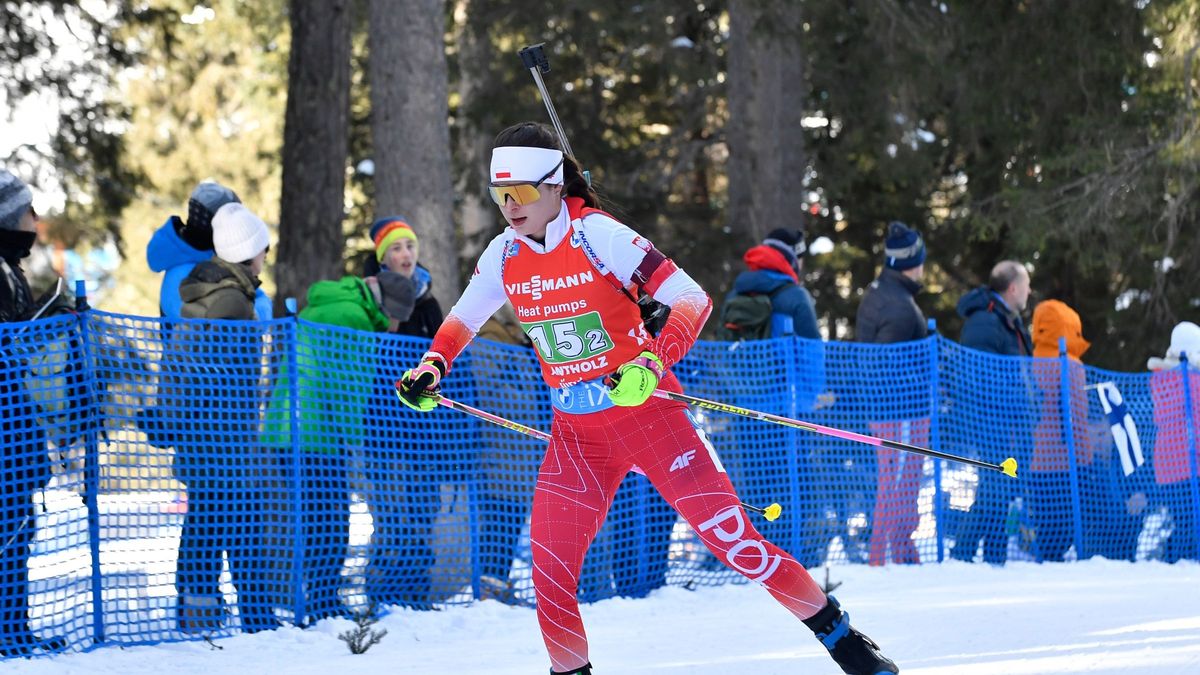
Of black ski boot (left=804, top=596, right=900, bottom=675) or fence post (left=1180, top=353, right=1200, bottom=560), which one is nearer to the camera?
black ski boot (left=804, top=596, right=900, bottom=675)

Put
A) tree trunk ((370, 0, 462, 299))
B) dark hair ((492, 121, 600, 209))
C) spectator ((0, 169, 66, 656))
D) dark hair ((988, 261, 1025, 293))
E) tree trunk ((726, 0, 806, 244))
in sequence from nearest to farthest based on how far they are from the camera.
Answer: dark hair ((492, 121, 600, 209)), spectator ((0, 169, 66, 656)), dark hair ((988, 261, 1025, 293)), tree trunk ((370, 0, 462, 299)), tree trunk ((726, 0, 806, 244))

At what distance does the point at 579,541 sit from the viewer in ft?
16.5

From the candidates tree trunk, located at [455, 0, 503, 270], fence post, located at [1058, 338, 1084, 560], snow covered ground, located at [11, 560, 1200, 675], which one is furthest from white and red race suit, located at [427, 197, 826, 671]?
tree trunk, located at [455, 0, 503, 270]

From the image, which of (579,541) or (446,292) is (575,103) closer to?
(446,292)

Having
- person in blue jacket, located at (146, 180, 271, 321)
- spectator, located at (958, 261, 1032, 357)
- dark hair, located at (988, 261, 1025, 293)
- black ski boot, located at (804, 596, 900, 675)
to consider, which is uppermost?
person in blue jacket, located at (146, 180, 271, 321)

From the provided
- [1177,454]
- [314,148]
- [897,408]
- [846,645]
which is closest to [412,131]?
[314,148]

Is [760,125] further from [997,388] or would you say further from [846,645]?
[846,645]

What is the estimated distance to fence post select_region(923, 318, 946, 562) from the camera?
9.77 m

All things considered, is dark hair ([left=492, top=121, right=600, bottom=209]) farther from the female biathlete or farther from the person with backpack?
the person with backpack

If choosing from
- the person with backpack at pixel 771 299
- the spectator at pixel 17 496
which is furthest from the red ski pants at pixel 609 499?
the person with backpack at pixel 771 299

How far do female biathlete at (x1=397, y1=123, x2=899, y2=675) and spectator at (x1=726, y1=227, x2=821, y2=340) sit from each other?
4271 mm

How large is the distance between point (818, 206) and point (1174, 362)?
11.4 meters

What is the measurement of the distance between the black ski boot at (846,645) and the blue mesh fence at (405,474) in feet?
8.99

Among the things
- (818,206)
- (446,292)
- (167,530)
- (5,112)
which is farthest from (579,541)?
(818,206)
